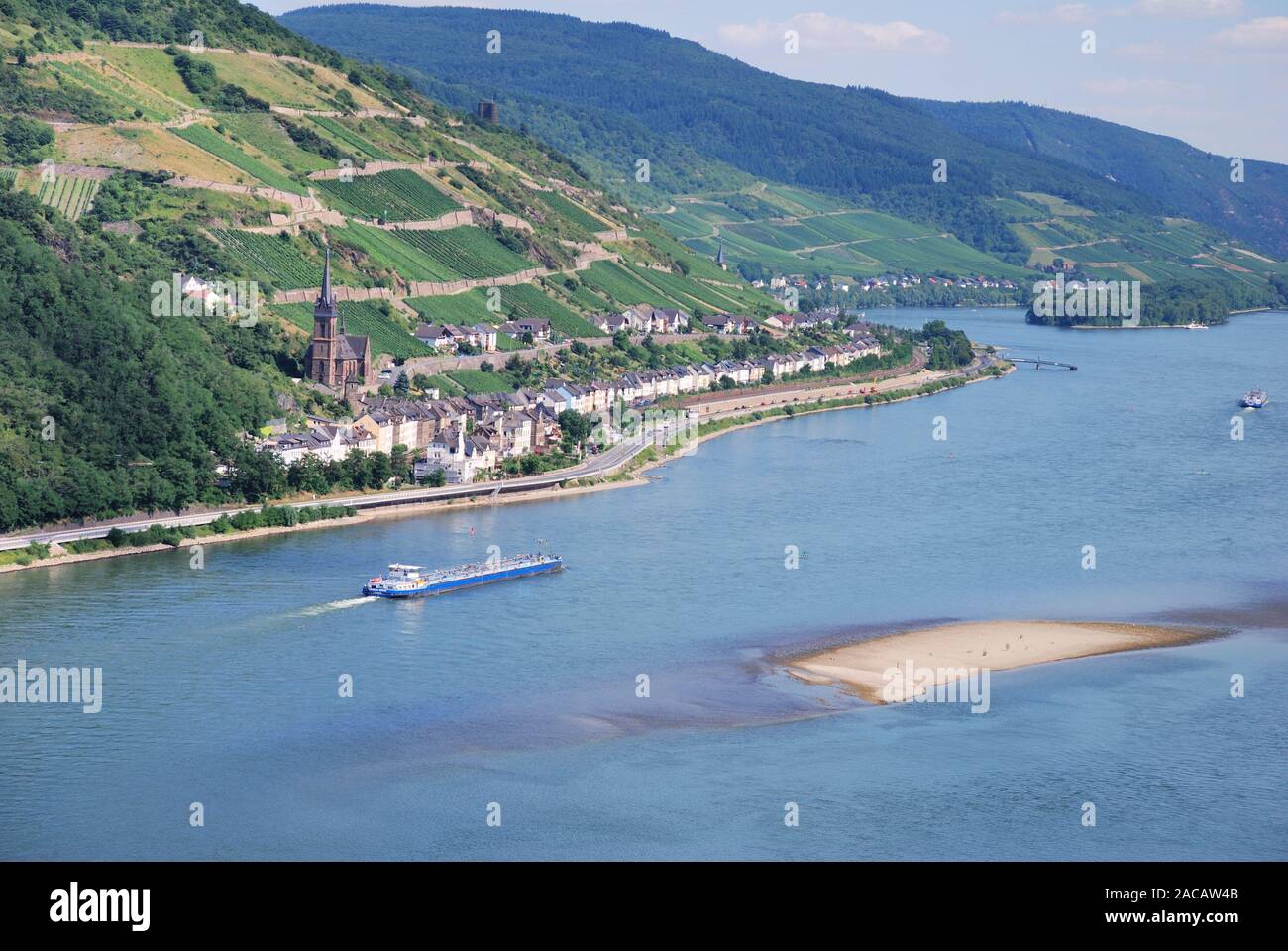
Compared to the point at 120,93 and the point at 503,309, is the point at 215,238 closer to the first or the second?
the point at 120,93

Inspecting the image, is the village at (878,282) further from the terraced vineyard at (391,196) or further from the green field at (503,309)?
the green field at (503,309)

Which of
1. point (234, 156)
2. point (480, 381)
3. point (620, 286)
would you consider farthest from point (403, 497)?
point (620, 286)

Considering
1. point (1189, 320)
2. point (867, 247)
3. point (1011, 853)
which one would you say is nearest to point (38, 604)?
point (1011, 853)

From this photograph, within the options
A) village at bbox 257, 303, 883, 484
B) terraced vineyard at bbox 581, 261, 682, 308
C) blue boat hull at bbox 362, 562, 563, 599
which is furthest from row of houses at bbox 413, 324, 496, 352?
blue boat hull at bbox 362, 562, 563, 599

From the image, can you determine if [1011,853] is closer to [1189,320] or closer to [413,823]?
[413,823]

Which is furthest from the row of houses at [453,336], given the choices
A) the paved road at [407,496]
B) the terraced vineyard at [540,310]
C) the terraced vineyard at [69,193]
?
the terraced vineyard at [69,193]
